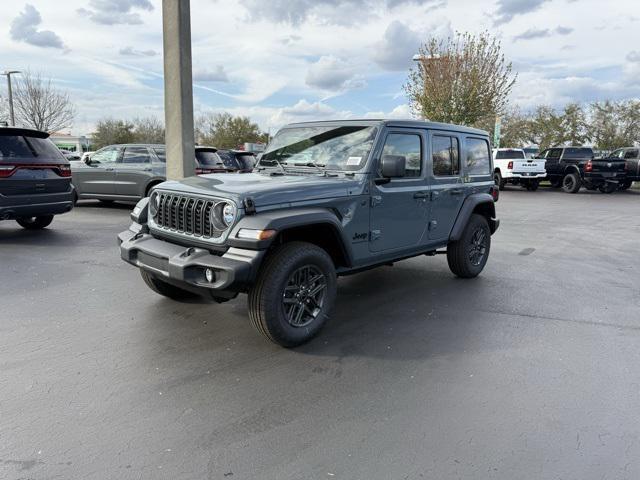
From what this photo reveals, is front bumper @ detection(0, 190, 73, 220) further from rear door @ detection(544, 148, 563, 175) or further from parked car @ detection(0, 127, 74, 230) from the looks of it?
rear door @ detection(544, 148, 563, 175)

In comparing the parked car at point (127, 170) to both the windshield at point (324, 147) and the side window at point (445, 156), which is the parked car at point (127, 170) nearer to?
the windshield at point (324, 147)

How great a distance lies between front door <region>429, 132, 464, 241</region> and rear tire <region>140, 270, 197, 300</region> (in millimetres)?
2777

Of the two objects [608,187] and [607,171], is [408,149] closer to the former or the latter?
[607,171]

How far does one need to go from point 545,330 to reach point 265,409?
9.38 ft

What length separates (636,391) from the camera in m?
3.42

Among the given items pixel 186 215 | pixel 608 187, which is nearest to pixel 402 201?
pixel 186 215

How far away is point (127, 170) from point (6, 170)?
4.83 meters

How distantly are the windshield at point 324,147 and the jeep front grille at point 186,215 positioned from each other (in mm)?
1312

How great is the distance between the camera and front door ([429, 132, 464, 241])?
555 centimetres

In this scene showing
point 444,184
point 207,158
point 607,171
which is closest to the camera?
point 444,184

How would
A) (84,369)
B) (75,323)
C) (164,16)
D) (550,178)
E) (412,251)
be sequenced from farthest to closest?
1. (550,178)
2. (164,16)
3. (412,251)
4. (75,323)
5. (84,369)

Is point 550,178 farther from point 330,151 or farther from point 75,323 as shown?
point 75,323

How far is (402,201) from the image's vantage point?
5.02m

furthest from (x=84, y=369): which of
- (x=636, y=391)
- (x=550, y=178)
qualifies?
(x=550, y=178)
